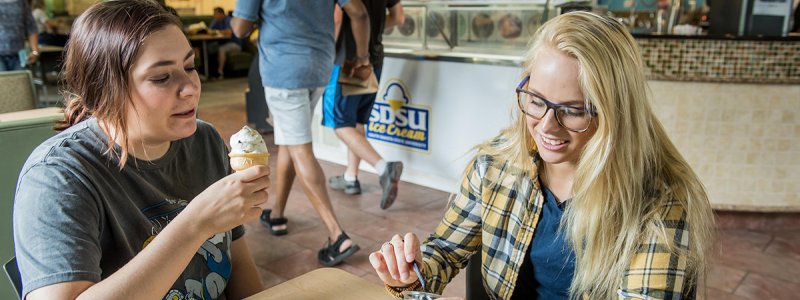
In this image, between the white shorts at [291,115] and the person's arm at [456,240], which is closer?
the person's arm at [456,240]

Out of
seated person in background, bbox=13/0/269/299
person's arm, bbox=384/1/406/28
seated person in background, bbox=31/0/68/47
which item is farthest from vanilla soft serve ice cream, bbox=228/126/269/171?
seated person in background, bbox=31/0/68/47

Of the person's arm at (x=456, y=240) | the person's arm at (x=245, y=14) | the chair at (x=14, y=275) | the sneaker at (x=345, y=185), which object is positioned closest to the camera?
the chair at (x=14, y=275)

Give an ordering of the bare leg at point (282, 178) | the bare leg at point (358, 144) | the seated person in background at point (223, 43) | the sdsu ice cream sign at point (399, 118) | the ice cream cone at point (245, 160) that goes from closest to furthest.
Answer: the ice cream cone at point (245, 160) → the bare leg at point (282, 178) → the bare leg at point (358, 144) → the sdsu ice cream sign at point (399, 118) → the seated person in background at point (223, 43)

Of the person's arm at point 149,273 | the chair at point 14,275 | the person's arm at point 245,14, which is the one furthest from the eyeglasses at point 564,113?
the person's arm at point 245,14

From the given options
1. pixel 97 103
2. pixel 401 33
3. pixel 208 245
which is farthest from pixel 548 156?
pixel 401 33

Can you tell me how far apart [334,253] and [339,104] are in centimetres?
136

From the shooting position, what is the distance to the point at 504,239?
1.62 meters

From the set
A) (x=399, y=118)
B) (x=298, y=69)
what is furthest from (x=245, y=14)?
(x=399, y=118)

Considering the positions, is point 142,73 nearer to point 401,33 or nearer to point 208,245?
point 208,245

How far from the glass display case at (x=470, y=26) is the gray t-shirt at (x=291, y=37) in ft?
4.89

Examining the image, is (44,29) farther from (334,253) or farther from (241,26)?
(334,253)

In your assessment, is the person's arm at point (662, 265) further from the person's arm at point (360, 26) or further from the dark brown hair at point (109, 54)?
the person's arm at point (360, 26)

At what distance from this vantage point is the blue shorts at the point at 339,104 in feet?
14.6

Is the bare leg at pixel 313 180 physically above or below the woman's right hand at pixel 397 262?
below
